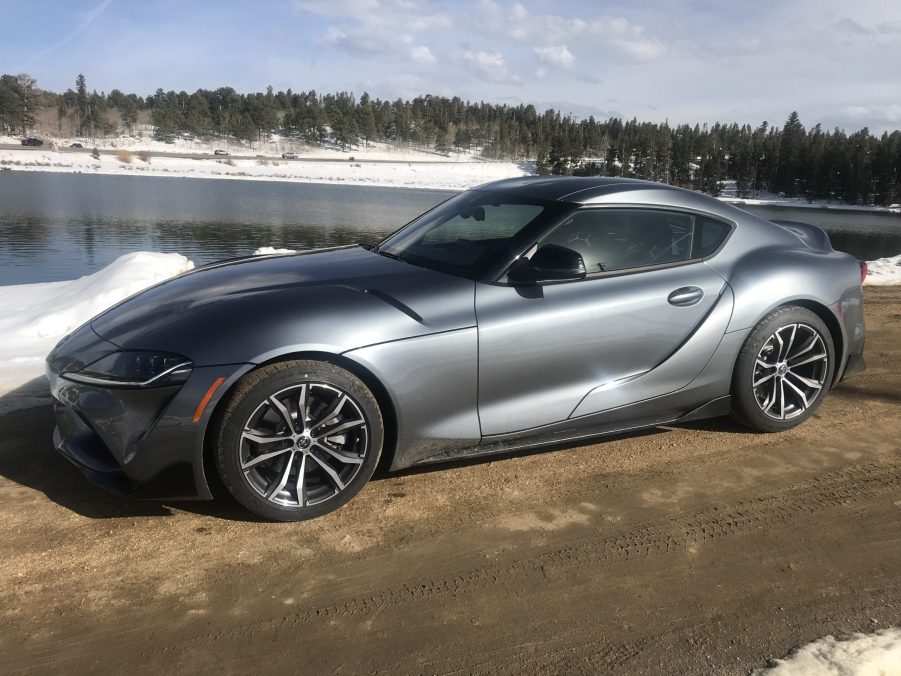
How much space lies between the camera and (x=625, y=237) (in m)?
3.80

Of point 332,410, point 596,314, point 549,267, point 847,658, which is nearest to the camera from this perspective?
point 847,658

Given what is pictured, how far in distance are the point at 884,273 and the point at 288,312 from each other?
37.4 ft

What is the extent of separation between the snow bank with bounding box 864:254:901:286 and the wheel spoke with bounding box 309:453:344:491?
1006 cm

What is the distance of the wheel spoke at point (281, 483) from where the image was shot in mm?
3000

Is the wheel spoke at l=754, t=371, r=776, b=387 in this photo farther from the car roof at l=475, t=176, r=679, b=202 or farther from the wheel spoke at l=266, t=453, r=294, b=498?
the wheel spoke at l=266, t=453, r=294, b=498

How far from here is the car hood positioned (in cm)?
292

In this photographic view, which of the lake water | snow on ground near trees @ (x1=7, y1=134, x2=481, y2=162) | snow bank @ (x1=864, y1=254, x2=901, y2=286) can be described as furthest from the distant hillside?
snow bank @ (x1=864, y1=254, x2=901, y2=286)

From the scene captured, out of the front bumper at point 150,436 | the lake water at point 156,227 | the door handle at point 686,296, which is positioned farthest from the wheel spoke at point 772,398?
the lake water at point 156,227

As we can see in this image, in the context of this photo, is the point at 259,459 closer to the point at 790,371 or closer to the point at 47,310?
the point at 790,371

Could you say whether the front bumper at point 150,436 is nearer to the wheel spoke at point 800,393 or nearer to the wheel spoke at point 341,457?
the wheel spoke at point 341,457

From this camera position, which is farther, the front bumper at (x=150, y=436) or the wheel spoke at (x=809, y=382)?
the wheel spoke at (x=809, y=382)

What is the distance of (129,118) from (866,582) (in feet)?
544

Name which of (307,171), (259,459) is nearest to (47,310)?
(259,459)

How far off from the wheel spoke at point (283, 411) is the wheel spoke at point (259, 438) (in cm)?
4
